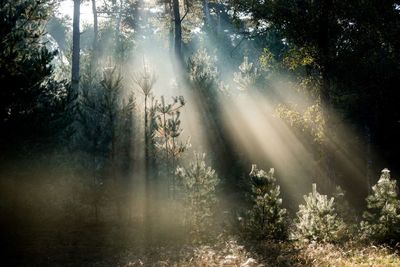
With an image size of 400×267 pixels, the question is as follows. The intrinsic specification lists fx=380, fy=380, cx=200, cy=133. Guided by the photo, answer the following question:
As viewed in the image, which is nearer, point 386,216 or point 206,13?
point 386,216

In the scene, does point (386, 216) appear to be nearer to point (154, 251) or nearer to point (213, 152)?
point (154, 251)

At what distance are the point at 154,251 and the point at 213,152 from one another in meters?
12.3

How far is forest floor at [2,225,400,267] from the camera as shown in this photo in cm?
920

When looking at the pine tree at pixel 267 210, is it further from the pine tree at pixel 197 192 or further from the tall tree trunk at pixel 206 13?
the tall tree trunk at pixel 206 13

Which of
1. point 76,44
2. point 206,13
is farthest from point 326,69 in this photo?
point 206,13

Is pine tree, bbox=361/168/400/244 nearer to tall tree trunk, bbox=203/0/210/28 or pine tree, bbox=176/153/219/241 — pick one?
pine tree, bbox=176/153/219/241

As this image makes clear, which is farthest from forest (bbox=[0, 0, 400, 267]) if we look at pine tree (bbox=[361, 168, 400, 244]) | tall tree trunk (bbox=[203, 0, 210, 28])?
tall tree trunk (bbox=[203, 0, 210, 28])

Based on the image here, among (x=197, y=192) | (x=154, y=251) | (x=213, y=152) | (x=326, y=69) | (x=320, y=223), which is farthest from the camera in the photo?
(x=213, y=152)

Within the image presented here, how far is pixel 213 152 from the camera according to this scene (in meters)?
24.7

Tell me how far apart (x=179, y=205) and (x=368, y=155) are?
13180 mm

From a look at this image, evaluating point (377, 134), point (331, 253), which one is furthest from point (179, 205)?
point (377, 134)

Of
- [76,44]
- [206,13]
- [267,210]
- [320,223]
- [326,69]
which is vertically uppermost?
[206,13]

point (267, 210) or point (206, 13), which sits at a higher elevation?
point (206, 13)

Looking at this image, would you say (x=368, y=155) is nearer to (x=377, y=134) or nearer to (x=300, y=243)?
(x=377, y=134)
